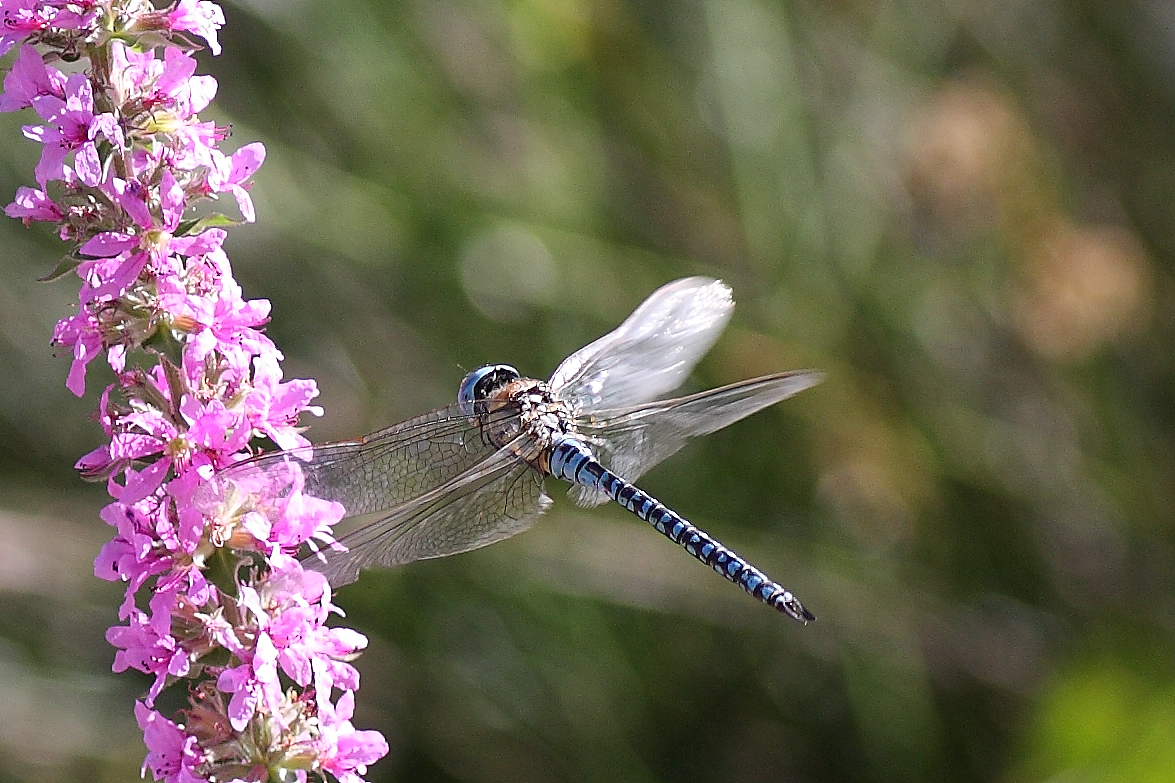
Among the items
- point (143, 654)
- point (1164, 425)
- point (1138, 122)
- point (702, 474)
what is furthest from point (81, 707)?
point (1138, 122)

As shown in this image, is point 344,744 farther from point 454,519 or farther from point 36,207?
point 36,207

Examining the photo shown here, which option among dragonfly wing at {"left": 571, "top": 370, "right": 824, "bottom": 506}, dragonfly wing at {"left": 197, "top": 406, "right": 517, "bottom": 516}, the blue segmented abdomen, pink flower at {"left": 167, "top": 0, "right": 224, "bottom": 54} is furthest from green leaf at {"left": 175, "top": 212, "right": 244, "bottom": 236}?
dragonfly wing at {"left": 571, "top": 370, "right": 824, "bottom": 506}

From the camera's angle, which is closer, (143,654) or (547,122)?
(143,654)

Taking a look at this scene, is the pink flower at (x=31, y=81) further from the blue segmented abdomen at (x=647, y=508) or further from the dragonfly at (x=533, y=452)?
the blue segmented abdomen at (x=647, y=508)

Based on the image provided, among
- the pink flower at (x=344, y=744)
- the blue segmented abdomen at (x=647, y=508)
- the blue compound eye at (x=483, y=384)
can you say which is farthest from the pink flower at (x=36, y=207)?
the blue segmented abdomen at (x=647, y=508)

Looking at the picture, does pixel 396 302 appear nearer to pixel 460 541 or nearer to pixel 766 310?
pixel 766 310

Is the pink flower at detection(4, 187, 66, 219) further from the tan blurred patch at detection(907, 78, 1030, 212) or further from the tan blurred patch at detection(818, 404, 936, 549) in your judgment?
the tan blurred patch at detection(907, 78, 1030, 212)

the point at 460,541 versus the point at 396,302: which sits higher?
the point at 396,302
